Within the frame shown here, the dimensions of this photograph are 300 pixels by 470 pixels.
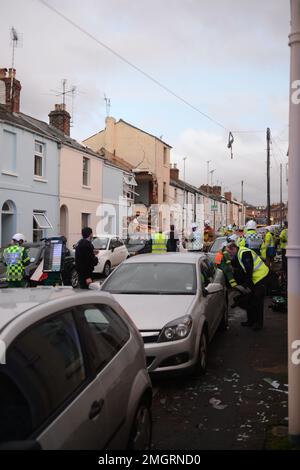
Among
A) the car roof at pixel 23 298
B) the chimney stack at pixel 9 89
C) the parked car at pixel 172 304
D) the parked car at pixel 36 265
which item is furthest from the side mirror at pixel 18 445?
the chimney stack at pixel 9 89

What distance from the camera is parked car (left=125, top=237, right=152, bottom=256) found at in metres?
22.2

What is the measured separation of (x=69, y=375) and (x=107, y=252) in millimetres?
15834

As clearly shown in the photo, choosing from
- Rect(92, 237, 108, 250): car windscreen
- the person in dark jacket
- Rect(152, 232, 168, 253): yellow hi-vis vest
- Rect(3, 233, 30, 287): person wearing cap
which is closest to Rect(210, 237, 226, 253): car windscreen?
Rect(152, 232, 168, 253): yellow hi-vis vest

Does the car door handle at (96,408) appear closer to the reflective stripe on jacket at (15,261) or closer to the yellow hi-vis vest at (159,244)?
the reflective stripe on jacket at (15,261)

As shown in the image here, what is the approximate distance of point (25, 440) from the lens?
2102 millimetres

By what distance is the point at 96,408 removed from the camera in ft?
8.78

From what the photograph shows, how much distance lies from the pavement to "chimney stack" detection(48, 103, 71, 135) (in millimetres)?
22522

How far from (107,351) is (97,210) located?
24.0 metres

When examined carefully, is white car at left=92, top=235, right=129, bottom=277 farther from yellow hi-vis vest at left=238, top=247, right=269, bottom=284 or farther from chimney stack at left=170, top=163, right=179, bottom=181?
chimney stack at left=170, top=163, right=179, bottom=181

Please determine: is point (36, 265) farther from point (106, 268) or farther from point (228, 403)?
point (228, 403)

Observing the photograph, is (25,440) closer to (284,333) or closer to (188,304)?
(188,304)

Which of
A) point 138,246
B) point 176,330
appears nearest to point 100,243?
point 138,246

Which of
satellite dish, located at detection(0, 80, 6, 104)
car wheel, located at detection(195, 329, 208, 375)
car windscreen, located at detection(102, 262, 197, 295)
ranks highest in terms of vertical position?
satellite dish, located at detection(0, 80, 6, 104)
